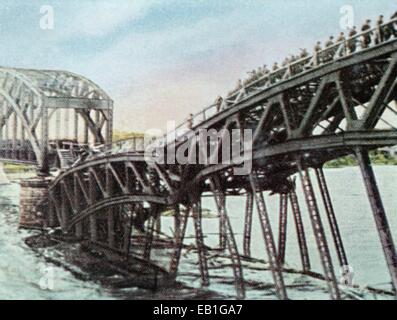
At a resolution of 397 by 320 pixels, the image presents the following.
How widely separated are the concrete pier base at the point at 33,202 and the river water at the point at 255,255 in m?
0.48

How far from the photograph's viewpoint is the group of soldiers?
Result: 9.61 metres

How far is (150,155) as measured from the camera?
50.2 ft

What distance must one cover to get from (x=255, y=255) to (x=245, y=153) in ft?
30.0

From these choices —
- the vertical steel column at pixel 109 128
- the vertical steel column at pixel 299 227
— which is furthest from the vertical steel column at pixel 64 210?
the vertical steel column at pixel 299 227

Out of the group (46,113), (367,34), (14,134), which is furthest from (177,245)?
(14,134)

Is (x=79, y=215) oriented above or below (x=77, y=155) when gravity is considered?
below

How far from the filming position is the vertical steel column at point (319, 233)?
10.7 meters

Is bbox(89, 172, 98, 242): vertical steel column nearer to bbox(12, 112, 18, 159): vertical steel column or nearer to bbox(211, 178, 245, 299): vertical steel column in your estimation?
bbox(12, 112, 18, 159): vertical steel column

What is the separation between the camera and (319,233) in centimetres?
1066

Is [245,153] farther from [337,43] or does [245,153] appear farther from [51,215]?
[51,215]

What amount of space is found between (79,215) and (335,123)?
10.9 meters

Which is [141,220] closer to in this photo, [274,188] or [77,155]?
[77,155]

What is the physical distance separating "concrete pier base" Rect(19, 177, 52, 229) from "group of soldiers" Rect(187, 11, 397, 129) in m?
9.24

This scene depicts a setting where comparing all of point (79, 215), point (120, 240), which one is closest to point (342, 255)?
point (120, 240)
